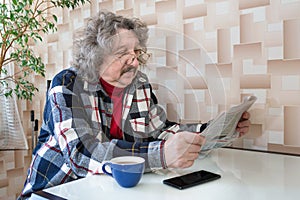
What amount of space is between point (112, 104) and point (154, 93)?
0.77ft

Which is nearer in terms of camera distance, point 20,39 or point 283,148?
point 283,148

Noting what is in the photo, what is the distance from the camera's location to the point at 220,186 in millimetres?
859

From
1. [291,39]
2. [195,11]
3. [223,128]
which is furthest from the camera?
Answer: [195,11]

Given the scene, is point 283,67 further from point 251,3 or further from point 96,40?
point 96,40

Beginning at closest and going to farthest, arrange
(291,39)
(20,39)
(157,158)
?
(157,158) < (291,39) < (20,39)

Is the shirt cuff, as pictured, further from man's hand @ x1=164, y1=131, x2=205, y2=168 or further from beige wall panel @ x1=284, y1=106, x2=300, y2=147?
beige wall panel @ x1=284, y1=106, x2=300, y2=147

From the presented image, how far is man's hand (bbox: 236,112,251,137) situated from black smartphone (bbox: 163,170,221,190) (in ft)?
1.27

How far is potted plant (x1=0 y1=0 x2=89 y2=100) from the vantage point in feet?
6.31

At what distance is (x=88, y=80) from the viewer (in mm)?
1112

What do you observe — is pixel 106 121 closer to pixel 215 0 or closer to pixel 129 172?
pixel 129 172

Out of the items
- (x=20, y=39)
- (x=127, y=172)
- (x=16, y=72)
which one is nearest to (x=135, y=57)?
(x=127, y=172)

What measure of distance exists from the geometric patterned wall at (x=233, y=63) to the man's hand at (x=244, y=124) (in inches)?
1.7

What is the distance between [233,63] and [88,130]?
27.7 inches

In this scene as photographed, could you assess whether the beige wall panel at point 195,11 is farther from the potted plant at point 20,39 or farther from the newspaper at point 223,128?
the potted plant at point 20,39
